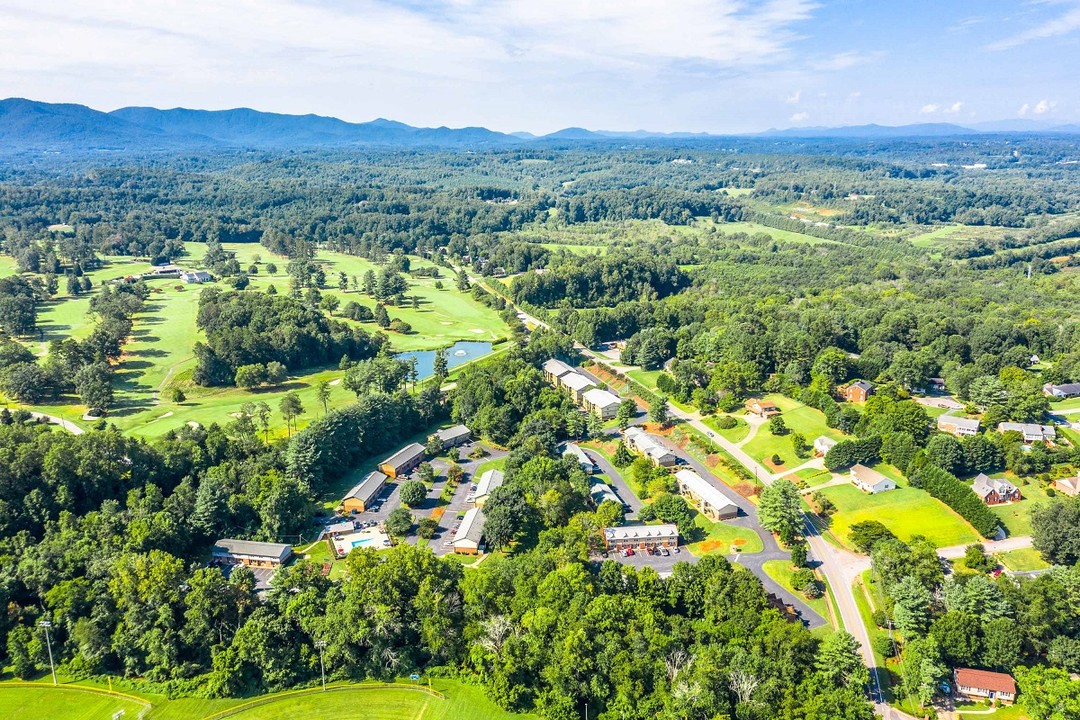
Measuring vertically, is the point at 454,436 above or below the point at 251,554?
above

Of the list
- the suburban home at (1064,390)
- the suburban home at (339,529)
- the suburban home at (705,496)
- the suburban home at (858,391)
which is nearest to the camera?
the suburban home at (339,529)

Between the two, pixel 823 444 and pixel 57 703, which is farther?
pixel 823 444

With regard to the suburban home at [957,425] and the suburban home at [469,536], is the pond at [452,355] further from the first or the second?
the suburban home at [957,425]

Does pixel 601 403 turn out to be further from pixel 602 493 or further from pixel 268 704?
pixel 268 704

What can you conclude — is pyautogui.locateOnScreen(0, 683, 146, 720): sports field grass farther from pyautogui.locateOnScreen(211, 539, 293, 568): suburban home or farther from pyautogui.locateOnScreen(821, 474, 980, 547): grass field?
pyautogui.locateOnScreen(821, 474, 980, 547): grass field

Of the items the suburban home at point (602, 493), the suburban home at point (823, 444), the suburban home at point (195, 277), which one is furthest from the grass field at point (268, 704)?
the suburban home at point (195, 277)

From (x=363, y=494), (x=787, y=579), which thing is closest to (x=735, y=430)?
(x=787, y=579)
